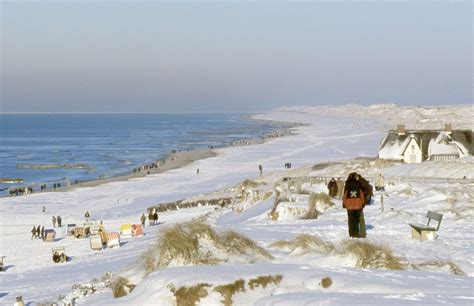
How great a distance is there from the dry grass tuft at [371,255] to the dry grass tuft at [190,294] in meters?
3.14

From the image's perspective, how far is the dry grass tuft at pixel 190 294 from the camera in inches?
317

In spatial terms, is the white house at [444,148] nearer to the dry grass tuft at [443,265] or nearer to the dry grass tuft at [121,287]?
the dry grass tuft at [443,265]

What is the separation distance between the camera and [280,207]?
2361cm

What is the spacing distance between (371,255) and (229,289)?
129 inches

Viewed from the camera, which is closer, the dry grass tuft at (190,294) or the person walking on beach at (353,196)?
the dry grass tuft at (190,294)

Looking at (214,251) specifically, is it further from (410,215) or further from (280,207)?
(280,207)

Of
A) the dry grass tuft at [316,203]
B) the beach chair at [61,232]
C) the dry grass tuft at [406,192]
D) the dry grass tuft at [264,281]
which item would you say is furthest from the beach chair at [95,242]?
the dry grass tuft at [264,281]

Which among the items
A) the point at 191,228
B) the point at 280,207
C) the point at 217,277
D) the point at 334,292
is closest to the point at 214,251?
the point at 191,228

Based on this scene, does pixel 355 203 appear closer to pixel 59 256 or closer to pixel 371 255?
Result: pixel 371 255

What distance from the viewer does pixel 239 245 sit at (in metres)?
11.3

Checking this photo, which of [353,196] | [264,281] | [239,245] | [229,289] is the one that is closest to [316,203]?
[353,196]

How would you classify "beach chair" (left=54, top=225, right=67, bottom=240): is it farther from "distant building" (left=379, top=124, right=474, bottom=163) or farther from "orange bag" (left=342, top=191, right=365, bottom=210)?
"distant building" (left=379, top=124, right=474, bottom=163)

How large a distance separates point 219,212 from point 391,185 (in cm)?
857

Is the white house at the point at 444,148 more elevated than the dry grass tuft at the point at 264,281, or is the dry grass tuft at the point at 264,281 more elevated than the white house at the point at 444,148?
the dry grass tuft at the point at 264,281
